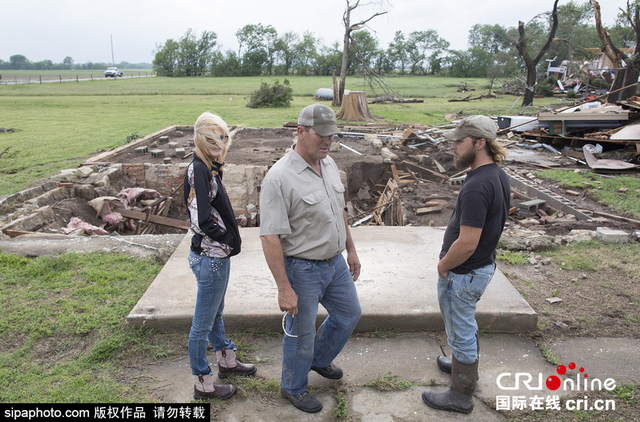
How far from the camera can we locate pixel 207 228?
2.59 meters

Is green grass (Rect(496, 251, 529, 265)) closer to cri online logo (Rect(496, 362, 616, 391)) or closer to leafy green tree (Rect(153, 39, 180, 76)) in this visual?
cri online logo (Rect(496, 362, 616, 391))

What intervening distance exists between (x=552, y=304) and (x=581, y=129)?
10622 millimetres

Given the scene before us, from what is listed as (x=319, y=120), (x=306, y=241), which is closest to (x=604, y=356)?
(x=306, y=241)

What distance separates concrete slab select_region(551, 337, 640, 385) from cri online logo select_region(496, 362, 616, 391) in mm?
74

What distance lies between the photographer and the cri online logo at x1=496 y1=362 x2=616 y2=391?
3090 mm

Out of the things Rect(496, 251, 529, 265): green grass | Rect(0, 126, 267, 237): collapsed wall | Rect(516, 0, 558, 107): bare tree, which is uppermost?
Rect(516, 0, 558, 107): bare tree

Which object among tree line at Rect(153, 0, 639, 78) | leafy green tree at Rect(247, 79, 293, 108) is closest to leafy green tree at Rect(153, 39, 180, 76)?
tree line at Rect(153, 0, 639, 78)

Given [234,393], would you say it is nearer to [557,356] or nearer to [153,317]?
[153,317]

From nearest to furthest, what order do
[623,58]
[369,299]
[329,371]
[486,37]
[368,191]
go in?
[329,371], [369,299], [368,191], [623,58], [486,37]

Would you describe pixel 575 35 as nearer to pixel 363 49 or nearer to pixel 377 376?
pixel 363 49

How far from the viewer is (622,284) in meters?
4.55

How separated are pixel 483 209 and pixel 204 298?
70.1 inches

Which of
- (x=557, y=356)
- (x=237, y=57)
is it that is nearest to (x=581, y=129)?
(x=557, y=356)

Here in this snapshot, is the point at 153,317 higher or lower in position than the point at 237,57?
lower
